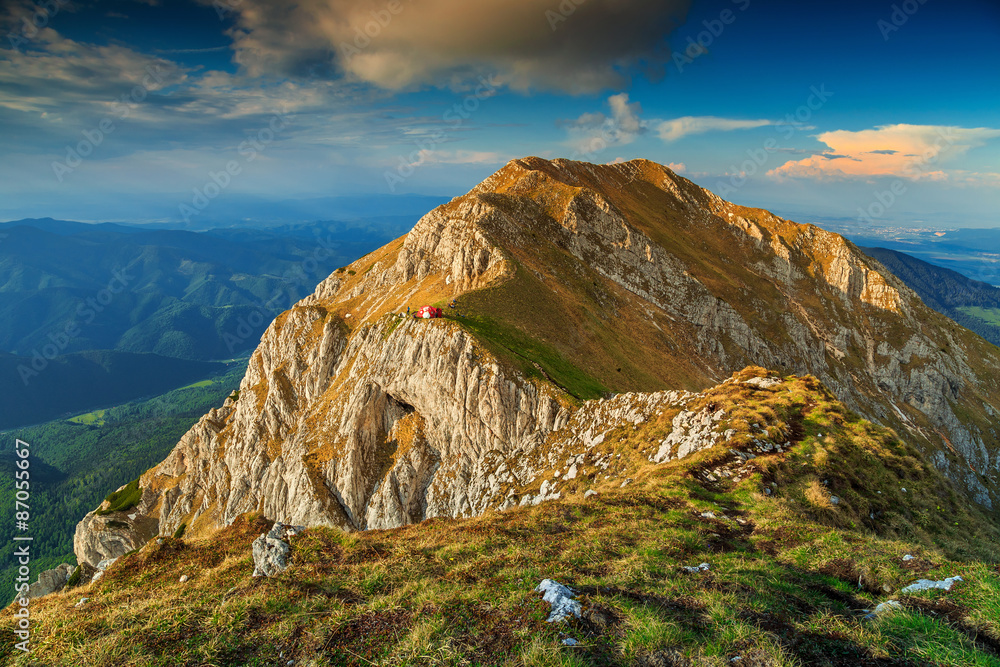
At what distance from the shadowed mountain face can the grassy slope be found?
8.36m

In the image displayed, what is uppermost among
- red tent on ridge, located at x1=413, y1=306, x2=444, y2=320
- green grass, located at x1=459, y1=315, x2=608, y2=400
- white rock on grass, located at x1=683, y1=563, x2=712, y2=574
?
red tent on ridge, located at x1=413, y1=306, x2=444, y2=320

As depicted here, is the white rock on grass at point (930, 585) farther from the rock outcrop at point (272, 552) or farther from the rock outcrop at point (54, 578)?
the rock outcrop at point (54, 578)

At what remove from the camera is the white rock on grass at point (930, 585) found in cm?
1023

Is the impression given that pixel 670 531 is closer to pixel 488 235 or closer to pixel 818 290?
pixel 488 235

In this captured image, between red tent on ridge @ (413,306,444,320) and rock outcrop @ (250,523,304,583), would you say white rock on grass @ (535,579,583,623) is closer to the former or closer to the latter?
rock outcrop @ (250,523,304,583)

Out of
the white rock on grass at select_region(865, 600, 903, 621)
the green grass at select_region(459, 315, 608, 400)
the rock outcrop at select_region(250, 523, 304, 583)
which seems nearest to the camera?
the white rock on grass at select_region(865, 600, 903, 621)

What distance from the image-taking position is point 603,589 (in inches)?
434

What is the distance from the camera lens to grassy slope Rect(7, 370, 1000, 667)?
27.9 ft

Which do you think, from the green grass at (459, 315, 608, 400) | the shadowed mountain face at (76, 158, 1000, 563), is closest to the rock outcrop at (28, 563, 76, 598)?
the shadowed mountain face at (76, 158, 1000, 563)

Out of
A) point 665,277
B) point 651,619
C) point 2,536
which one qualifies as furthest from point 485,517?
point 2,536

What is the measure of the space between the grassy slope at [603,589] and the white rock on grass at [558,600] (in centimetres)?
26

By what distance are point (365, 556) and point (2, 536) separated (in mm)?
265402

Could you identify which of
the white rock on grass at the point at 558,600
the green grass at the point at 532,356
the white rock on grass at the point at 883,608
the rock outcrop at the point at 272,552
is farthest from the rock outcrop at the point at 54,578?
the white rock on grass at the point at 883,608

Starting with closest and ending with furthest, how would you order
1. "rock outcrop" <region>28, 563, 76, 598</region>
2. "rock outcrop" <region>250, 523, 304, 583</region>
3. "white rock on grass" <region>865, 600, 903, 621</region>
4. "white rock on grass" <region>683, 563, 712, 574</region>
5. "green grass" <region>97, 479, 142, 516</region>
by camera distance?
"white rock on grass" <region>865, 600, 903, 621</region> → "white rock on grass" <region>683, 563, 712, 574</region> → "rock outcrop" <region>250, 523, 304, 583</region> → "rock outcrop" <region>28, 563, 76, 598</region> → "green grass" <region>97, 479, 142, 516</region>
